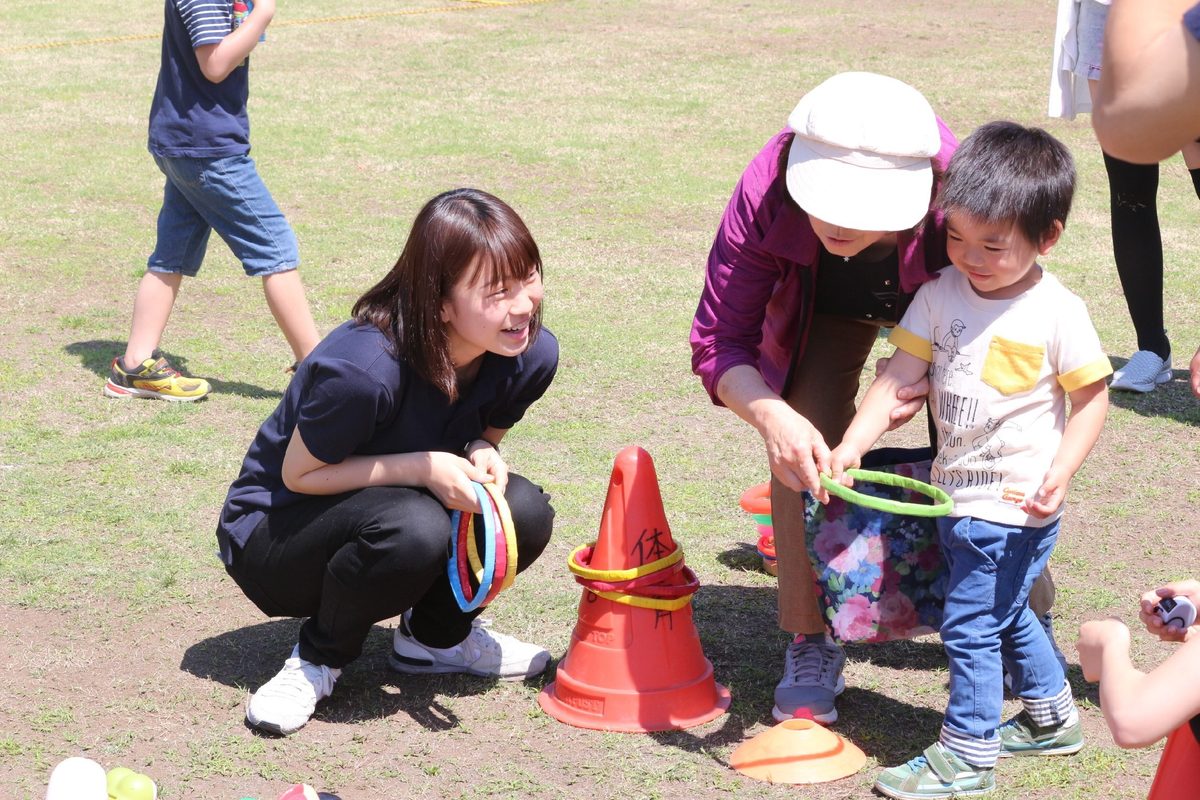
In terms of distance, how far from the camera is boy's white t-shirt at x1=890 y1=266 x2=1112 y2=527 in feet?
8.85

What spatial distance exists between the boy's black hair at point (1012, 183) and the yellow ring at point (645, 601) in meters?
1.02

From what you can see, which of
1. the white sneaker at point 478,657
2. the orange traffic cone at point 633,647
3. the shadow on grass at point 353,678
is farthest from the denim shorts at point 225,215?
the orange traffic cone at point 633,647

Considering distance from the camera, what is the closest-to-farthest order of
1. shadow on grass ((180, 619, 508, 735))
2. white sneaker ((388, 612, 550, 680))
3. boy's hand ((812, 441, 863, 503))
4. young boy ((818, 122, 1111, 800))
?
1. young boy ((818, 122, 1111, 800))
2. boy's hand ((812, 441, 863, 503))
3. shadow on grass ((180, 619, 508, 735))
4. white sneaker ((388, 612, 550, 680))

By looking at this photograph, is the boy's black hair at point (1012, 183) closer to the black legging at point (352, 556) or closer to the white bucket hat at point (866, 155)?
the white bucket hat at point (866, 155)

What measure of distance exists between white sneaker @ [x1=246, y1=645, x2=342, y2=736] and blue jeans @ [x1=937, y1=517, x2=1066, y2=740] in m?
1.32

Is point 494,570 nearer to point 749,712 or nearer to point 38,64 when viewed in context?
point 749,712

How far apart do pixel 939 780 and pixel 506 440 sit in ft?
7.52

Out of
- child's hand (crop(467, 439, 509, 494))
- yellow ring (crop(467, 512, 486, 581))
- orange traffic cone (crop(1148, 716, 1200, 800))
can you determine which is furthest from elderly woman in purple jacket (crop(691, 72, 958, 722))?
orange traffic cone (crop(1148, 716, 1200, 800))

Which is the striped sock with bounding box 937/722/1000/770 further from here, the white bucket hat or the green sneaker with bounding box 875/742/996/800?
the white bucket hat

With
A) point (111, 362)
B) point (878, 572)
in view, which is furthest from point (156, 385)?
point (878, 572)

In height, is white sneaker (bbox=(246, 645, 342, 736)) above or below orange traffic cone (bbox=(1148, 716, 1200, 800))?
below

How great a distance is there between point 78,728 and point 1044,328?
214 cm

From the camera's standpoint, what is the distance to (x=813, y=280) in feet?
9.95

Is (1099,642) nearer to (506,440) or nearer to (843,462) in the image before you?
(843,462)
